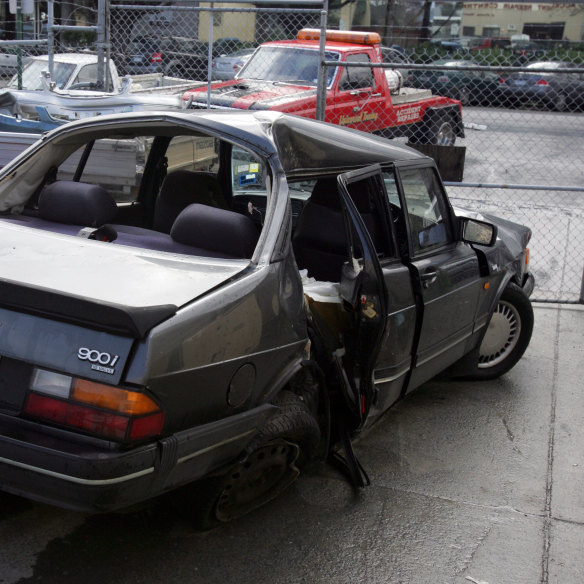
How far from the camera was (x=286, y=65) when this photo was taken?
12109mm

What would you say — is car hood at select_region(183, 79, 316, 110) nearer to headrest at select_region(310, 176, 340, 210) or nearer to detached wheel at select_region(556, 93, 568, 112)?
headrest at select_region(310, 176, 340, 210)

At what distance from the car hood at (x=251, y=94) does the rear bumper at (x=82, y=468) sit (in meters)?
8.12

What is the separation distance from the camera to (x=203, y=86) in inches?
495

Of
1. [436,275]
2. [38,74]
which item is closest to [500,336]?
[436,275]

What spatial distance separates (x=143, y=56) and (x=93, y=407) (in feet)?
42.2

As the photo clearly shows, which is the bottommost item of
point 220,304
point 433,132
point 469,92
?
point 433,132

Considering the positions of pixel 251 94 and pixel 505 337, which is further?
pixel 251 94

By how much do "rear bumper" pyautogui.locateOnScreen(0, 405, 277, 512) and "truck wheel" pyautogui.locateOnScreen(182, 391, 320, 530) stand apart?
1.32 feet

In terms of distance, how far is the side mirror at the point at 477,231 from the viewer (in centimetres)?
478

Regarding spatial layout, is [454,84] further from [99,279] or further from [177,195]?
[99,279]

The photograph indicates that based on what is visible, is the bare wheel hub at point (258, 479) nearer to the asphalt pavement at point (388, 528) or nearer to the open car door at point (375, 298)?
the asphalt pavement at point (388, 528)

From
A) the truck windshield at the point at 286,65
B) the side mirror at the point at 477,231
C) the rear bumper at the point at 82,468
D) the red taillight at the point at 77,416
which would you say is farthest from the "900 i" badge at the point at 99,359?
the truck windshield at the point at 286,65

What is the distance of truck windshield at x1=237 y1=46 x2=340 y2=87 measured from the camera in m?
12.0

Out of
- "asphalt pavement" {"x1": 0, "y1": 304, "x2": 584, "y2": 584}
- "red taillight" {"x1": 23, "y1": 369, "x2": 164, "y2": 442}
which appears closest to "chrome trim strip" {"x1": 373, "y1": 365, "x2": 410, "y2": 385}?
"asphalt pavement" {"x1": 0, "y1": 304, "x2": 584, "y2": 584}
